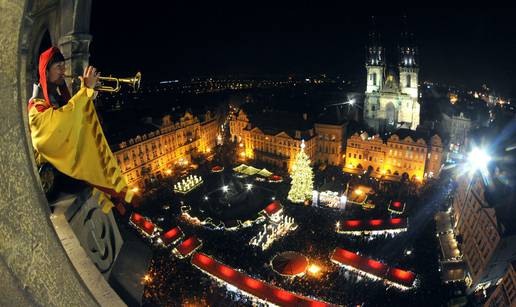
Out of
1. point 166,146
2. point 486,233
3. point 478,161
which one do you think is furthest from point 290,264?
point 166,146

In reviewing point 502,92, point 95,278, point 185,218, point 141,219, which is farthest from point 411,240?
point 502,92

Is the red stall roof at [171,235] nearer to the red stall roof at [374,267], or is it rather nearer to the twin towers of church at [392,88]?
the red stall roof at [374,267]

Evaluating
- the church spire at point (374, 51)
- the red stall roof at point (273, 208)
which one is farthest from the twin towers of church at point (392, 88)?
the red stall roof at point (273, 208)

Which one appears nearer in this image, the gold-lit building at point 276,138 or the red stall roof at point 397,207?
the red stall roof at point 397,207

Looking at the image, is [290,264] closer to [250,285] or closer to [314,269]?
[314,269]

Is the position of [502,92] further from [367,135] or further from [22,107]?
[22,107]

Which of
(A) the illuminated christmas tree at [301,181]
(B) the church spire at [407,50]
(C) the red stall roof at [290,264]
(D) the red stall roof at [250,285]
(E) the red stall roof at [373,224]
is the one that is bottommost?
(D) the red stall roof at [250,285]
